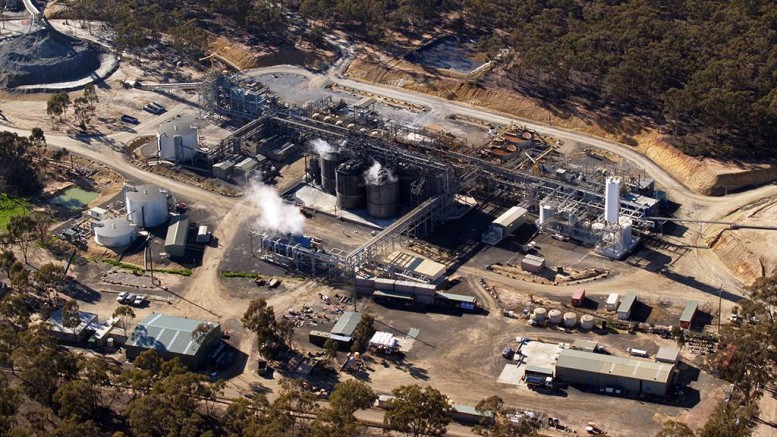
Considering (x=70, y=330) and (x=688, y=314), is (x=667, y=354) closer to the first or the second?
(x=688, y=314)

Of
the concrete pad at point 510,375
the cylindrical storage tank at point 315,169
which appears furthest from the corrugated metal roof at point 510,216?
the concrete pad at point 510,375

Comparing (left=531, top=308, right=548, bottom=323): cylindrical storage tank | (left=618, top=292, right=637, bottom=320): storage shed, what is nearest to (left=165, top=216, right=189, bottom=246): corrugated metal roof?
(left=531, top=308, right=548, bottom=323): cylindrical storage tank

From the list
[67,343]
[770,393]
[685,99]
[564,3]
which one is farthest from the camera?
[564,3]

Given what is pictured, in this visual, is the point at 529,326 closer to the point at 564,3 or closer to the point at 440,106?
the point at 440,106

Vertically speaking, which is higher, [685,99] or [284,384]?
[685,99]

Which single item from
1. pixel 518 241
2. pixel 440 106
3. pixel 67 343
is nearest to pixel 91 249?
pixel 67 343

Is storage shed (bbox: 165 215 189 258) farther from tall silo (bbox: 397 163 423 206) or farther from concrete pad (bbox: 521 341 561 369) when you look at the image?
concrete pad (bbox: 521 341 561 369)
